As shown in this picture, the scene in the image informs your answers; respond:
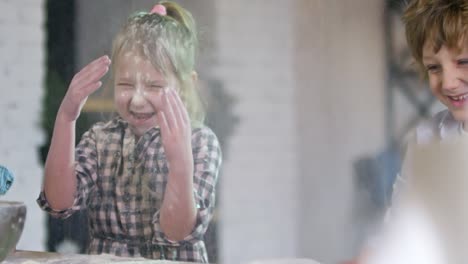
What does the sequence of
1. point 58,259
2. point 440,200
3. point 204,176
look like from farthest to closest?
point 204,176, point 58,259, point 440,200

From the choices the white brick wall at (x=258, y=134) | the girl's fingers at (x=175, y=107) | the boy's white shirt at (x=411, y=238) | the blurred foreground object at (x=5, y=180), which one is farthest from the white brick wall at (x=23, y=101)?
the boy's white shirt at (x=411, y=238)

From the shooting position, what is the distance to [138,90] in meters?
1.27

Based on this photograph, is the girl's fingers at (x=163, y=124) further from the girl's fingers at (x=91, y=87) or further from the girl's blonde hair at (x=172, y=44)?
the girl's fingers at (x=91, y=87)

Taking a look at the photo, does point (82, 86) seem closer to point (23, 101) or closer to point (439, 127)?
point (23, 101)

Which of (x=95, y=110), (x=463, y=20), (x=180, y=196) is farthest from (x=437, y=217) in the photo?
(x=95, y=110)

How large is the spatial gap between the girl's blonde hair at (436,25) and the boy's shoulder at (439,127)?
7 centimetres

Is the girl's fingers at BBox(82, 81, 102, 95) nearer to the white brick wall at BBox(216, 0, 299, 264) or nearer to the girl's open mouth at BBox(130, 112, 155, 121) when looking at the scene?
the girl's open mouth at BBox(130, 112, 155, 121)

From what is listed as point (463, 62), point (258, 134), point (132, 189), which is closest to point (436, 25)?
point (463, 62)

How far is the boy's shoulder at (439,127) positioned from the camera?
94 cm

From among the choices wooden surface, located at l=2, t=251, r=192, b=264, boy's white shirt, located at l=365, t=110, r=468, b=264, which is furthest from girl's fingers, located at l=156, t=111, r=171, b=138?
boy's white shirt, located at l=365, t=110, r=468, b=264

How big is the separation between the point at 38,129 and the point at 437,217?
1.16m

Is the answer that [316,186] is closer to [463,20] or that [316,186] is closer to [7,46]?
[463,20]

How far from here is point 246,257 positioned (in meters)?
1.21

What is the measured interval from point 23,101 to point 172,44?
1.34ft
